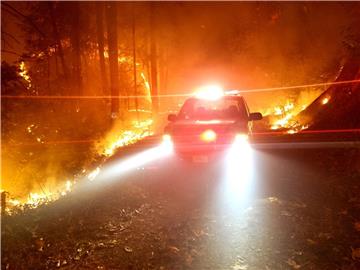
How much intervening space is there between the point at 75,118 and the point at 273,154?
11226mm

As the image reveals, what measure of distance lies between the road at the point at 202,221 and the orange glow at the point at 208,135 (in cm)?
56

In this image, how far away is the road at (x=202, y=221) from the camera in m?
5.30

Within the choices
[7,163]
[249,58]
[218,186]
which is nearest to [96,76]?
[249,58]

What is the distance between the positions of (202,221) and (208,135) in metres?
2.41

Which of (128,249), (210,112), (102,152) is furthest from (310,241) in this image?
(102,152)

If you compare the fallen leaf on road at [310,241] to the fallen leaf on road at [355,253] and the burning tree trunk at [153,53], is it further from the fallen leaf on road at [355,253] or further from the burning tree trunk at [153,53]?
the burning tree trunk at [153,53]

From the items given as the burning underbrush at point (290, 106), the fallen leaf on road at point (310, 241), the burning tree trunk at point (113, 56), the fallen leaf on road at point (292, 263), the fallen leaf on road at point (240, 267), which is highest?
the burning tree trunk at point (113, 56)

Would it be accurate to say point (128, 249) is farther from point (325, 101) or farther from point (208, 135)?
point (325, 101)

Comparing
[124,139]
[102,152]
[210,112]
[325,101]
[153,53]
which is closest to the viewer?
[210,112]

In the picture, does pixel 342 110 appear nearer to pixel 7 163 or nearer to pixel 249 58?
pixel 7 163

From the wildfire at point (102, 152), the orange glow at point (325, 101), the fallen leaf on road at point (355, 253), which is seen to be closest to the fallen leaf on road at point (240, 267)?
the fallen leaf on road at point (355, 253)

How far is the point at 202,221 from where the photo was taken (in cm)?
643

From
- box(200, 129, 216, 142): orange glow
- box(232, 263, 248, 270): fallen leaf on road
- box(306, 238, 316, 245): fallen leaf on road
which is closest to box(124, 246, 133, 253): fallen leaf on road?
box(232, 263, 248, 270): fallen leaf on road

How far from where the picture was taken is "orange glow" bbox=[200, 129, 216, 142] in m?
8.35
